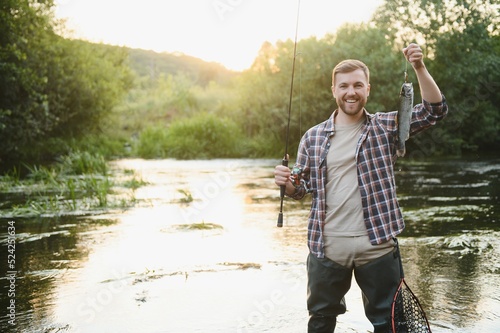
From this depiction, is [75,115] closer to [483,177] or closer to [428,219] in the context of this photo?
[483,177]

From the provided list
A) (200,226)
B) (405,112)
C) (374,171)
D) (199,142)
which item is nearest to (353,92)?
(405,112)

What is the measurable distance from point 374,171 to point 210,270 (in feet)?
10.1

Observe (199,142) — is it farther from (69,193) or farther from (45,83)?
(69,193)

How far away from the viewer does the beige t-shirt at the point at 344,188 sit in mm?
3057

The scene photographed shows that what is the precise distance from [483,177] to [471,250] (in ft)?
32.3

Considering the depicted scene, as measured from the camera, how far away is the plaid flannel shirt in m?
3.00

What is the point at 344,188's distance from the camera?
3.12 metres

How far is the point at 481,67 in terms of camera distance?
2550cm

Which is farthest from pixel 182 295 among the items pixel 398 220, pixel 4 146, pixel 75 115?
pixel 75 115

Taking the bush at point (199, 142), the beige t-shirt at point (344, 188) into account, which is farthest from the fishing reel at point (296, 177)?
the bush at point (199, 142)

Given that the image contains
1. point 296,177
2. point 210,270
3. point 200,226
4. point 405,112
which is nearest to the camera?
point 405,112

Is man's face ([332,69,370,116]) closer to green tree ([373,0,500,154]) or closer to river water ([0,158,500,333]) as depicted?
river water ([0,158,500,333])

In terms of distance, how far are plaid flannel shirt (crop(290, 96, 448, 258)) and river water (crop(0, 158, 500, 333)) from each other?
1299mm

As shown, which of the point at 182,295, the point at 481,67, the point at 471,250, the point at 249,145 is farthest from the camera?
the point at 249,145
